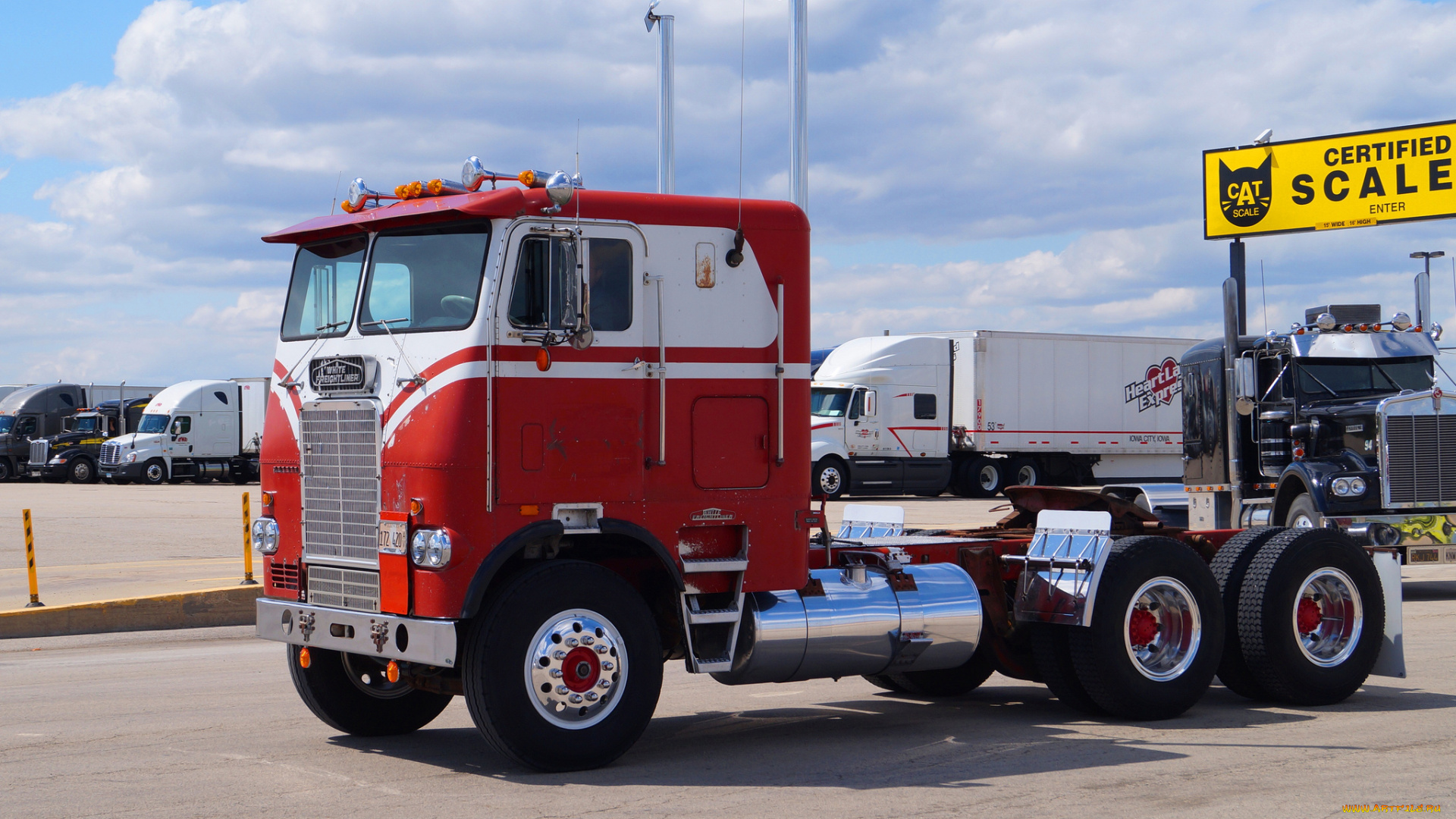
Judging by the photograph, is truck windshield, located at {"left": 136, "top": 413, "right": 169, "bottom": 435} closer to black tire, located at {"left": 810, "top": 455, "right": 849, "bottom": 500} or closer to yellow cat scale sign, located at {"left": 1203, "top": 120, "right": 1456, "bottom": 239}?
black tire, located at {"left": 810, "top": 455, "right": 849, "bottom": 500}

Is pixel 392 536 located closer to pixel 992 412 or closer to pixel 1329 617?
pixel 1329 617

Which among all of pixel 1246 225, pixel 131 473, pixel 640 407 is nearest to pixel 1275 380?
pixel 640 407

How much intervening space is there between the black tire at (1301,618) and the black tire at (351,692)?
5.11 meters

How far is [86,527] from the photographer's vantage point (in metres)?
25.8

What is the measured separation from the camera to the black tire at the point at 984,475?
3444 centimetres

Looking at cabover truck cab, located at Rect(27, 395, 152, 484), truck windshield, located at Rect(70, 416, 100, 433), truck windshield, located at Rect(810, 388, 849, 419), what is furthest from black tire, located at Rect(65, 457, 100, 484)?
truck windshield, located at Rect(810, 388, 849, 419)

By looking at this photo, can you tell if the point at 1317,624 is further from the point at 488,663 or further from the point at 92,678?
the point at 92,678

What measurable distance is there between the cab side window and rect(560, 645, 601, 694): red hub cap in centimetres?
165

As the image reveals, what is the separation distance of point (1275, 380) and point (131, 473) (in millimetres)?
37839

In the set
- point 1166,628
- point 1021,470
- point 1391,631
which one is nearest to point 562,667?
point 1166,628

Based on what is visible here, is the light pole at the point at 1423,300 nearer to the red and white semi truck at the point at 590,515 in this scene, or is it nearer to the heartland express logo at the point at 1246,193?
the red and white semi truck at the point at 590,515

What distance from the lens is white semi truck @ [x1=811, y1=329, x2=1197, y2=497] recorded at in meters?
32.6

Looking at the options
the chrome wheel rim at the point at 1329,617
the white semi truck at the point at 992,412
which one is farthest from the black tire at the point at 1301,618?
the white semi truck at the point at 992,412

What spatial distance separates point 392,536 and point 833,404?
2551 cm
